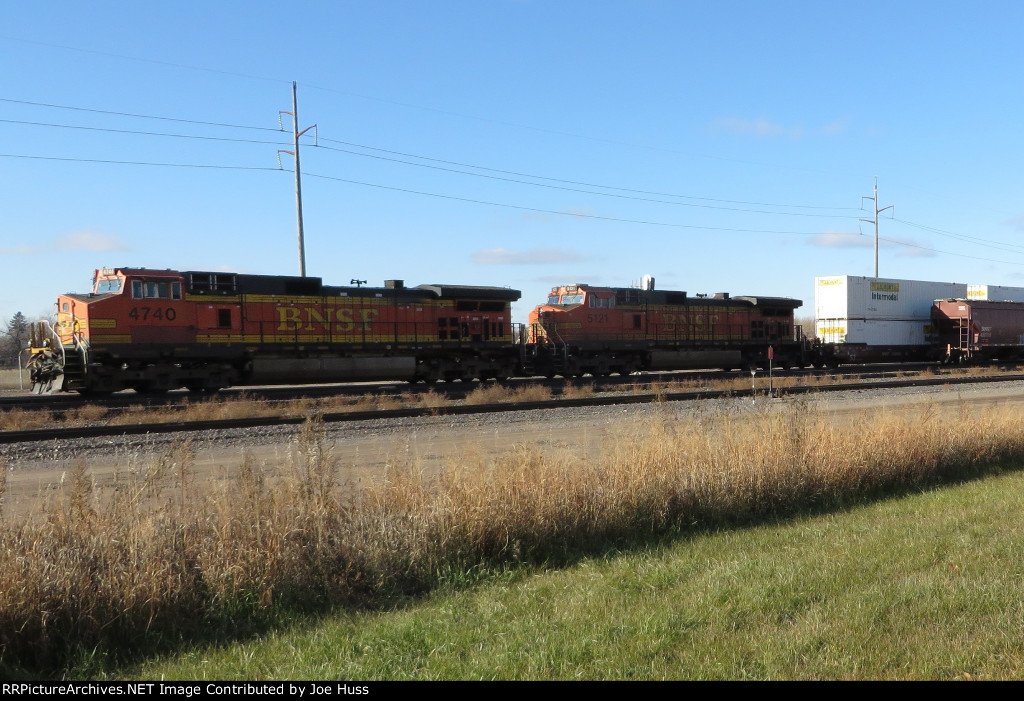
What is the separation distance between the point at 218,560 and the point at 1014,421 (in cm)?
1157

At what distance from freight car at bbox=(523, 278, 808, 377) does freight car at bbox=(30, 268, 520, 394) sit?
2.03 m

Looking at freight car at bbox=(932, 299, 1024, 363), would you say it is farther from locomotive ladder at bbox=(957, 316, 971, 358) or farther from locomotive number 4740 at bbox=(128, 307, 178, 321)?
locomotive number 4740 at bbox=(128, 307, 178, 321)

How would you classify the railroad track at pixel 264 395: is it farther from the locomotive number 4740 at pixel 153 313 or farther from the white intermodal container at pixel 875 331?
the white intermodal container at pixel 875 331

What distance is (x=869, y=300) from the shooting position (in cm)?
3812

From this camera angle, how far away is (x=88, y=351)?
2014cm

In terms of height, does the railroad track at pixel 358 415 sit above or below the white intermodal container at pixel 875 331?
below

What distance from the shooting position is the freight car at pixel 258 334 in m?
20.6

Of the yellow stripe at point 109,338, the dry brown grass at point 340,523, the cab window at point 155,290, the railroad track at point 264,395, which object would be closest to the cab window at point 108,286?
the cab window at point 155,290

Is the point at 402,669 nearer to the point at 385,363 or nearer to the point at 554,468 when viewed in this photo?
the point at 554,468

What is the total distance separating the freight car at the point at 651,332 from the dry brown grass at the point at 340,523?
19064 mm

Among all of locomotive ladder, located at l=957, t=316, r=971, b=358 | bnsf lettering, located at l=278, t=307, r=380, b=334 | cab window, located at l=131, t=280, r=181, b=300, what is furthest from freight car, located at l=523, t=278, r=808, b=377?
cab window, located at l=131, t=280, r=181, b=300

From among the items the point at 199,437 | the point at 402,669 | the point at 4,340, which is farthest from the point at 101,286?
the point at 4,340

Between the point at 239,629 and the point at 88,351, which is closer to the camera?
the point at 239,629

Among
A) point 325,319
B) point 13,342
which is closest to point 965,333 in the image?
point 325,319
